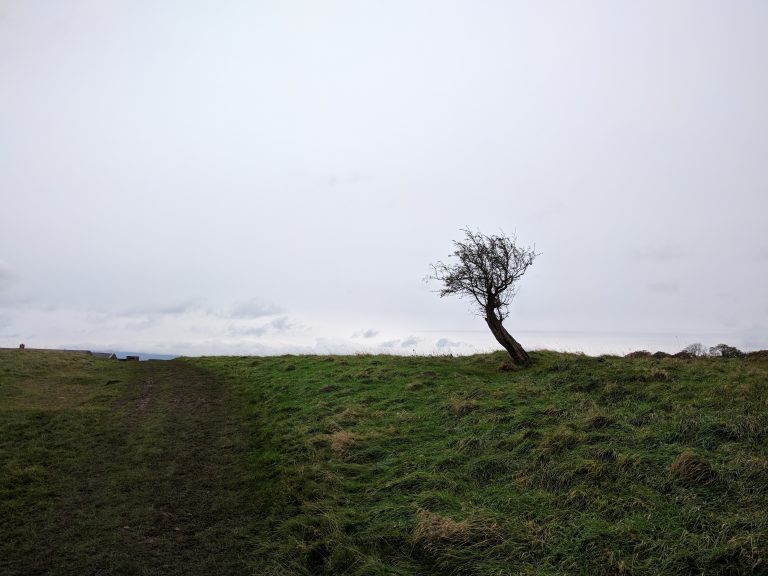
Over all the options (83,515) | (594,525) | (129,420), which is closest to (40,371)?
(129,420)

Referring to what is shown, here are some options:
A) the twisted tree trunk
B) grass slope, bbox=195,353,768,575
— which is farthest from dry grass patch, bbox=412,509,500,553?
the twisted tree trunk

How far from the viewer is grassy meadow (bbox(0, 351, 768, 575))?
7578 millimetres

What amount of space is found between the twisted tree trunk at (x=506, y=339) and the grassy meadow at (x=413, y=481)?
5988mm

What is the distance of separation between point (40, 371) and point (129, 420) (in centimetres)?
1663

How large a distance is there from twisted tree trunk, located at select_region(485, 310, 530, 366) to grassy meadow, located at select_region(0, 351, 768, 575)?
5988 millimetres

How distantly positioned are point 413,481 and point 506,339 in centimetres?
1662

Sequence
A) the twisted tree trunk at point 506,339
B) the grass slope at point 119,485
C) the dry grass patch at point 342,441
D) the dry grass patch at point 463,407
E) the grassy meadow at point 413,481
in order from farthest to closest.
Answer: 1. the twisted tree trunk at point 506,339
2. the dry grass patch at point 463,407
3. the dry grass patch at point 342,441
4. the grass slope at point 119,485
5. the grassy meadow at point 413,481

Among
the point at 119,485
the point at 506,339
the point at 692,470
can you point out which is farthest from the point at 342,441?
the point at 506,339

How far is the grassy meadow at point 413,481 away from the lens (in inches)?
298

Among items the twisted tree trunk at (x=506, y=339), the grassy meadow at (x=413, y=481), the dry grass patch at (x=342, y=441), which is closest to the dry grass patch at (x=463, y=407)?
the grassy meadow at (x=413, y=481)

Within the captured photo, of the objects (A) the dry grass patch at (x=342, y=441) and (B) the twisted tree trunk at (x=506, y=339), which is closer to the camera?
(A) the dry grass patch at (x=342, y=441)

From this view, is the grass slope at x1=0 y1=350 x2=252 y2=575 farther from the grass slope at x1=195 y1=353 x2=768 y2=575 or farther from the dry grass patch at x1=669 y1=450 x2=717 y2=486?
the dry grass patch at x1=669 y1=450 x2=717 y2=486

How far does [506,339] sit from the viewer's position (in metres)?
25.9

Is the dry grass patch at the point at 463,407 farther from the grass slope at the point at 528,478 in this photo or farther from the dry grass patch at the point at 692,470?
the dry grass patch at the point at 692,470
